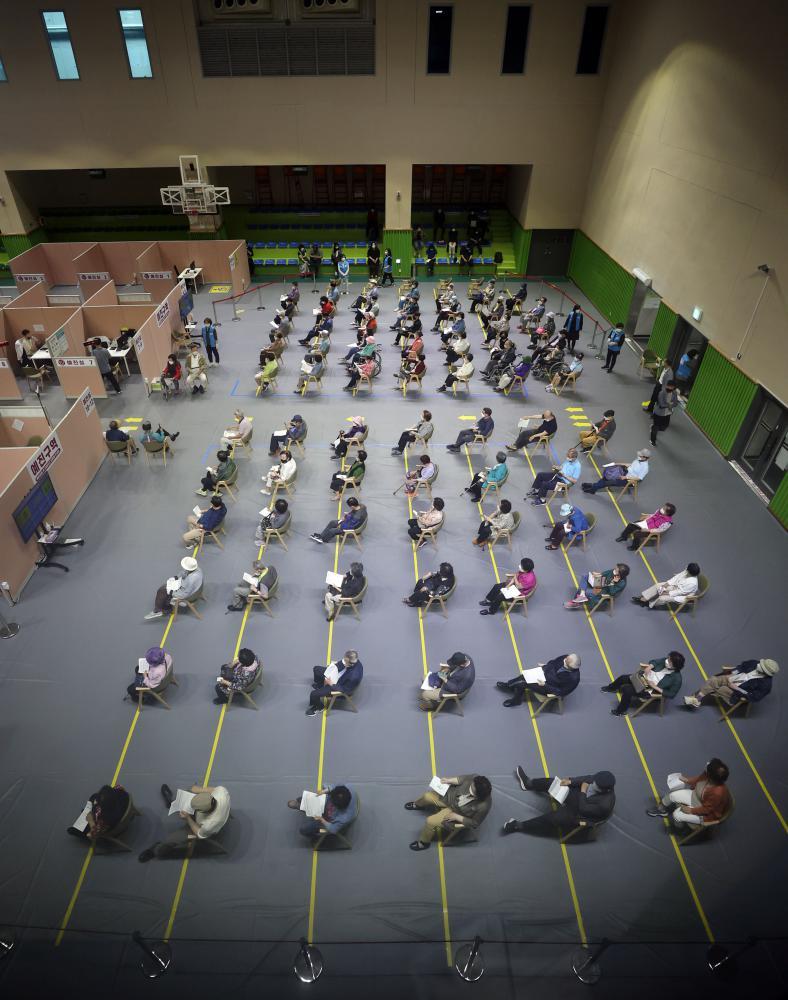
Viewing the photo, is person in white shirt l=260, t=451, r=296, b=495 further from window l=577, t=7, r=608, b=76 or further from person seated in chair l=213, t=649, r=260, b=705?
window l=577, t=7, r=608, b=76

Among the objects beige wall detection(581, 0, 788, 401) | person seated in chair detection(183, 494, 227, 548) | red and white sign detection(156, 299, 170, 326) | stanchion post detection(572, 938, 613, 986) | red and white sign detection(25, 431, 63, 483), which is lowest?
stanchion post detection(572, 938, 613, 986)

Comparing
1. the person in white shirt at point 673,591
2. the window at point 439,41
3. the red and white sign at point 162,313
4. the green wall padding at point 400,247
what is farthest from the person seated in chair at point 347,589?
the window at point 439,41

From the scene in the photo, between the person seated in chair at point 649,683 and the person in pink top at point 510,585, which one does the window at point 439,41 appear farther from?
the person seated in chair at point 649,683

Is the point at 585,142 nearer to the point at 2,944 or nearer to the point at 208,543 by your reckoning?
the point at 208,543

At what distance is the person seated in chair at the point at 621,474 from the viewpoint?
1220cm

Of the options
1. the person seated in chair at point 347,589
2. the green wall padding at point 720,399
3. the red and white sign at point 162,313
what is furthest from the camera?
the red and white sign at point 162,313

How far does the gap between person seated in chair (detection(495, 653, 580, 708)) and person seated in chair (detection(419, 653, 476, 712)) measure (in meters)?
0.66

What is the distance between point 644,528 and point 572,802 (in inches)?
225

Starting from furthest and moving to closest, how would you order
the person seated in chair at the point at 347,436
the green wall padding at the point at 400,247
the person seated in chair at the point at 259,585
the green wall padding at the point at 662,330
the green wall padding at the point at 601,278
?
the green wall padding at the point at 400,247
the green wall padding at the point at 601,278
the green wall padding at the point at 662,330
the person seated in chair at the point at 347,436
the person seated in chair at the point at 259,585

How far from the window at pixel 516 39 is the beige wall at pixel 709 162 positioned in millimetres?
3161

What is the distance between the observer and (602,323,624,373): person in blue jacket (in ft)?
55.9

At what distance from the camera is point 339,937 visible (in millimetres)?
6398

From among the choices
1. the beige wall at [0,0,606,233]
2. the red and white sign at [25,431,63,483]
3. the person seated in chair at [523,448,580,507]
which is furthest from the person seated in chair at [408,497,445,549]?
the beige wall at [0,0,606,233]

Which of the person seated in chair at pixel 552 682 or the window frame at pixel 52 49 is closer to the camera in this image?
the person seated in chair at pixel 552 682
